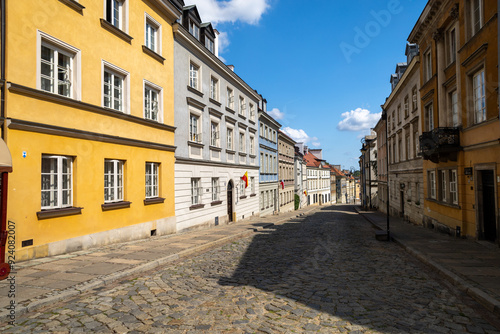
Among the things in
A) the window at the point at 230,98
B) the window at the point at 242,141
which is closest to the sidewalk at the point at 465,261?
the window at the point at 230,98

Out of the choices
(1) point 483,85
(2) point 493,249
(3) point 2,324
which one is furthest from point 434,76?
(3) point 2,324

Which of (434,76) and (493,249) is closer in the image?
(493,249)

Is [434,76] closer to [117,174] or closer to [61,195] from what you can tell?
[117,174]

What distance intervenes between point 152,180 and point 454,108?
44.5 feet

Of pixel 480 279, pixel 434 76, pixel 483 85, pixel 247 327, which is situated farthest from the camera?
pixel 434 76

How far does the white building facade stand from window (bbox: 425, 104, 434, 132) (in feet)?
39.3

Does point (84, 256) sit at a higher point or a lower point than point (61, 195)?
lower

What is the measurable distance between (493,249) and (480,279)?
174 inches

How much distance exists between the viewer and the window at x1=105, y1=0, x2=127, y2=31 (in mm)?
12250

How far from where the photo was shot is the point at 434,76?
16297 mm

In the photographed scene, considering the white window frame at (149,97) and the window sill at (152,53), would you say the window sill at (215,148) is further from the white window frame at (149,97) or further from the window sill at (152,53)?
the window sill at (152,53)

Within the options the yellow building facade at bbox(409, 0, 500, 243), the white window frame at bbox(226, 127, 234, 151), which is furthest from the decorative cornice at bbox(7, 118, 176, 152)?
the yellow building facade at bbox(409, 0, 500, 243)

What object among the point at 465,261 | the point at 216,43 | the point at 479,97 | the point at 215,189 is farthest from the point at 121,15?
the point at 465,261

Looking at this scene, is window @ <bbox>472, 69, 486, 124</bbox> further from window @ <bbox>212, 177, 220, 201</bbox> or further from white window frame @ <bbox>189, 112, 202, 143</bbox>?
window @ <bbox>212, 177, 220, 201</bbox>
